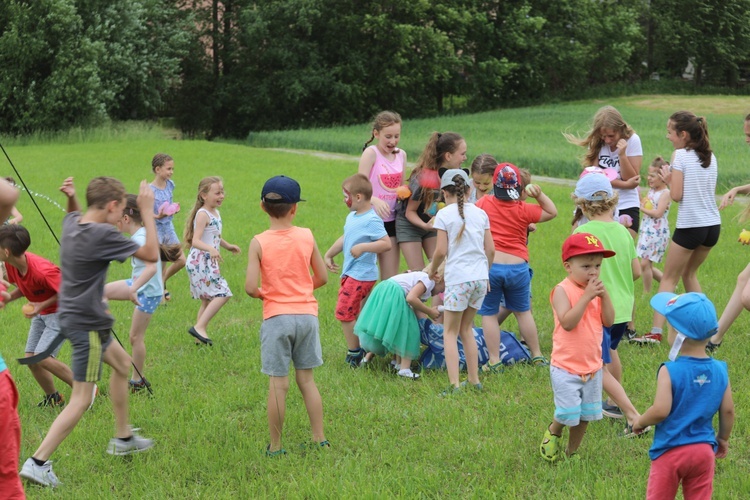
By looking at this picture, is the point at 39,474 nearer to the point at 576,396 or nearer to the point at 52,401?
the point at 52,401

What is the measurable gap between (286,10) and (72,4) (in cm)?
1167

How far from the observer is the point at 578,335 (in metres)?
5.00

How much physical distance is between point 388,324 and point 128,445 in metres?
2.32

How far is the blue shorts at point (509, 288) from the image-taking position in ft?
22.5

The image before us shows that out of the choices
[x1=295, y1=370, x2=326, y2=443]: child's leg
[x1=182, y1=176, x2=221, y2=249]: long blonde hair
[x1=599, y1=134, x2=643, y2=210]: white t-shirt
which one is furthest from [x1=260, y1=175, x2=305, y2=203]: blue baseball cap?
[x1=599, y1=134, x2=643, y2=210]: white t-shirt

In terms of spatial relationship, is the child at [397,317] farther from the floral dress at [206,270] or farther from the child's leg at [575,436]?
the child's leg at [575,436]

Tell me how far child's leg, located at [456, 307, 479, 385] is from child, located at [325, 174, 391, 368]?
99 cm

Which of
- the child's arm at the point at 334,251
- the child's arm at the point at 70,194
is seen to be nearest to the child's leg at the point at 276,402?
the child's arm at the point at 70,194

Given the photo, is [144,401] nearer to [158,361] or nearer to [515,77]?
[158,361]

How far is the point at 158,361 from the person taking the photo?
755 centimetres

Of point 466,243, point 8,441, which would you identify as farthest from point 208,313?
point 8,441

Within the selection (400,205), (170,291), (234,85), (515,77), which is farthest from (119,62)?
(400,205)

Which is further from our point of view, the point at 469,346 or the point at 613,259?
the point at 469,346

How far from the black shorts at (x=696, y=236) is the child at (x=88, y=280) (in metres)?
4.65
